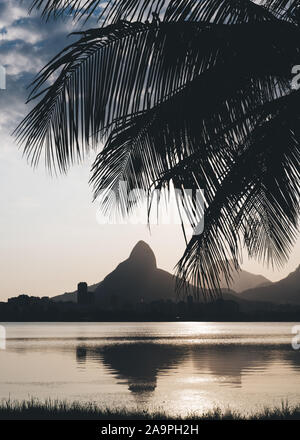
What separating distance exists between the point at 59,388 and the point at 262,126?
122ft

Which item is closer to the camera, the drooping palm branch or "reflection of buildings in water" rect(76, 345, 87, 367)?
the drooping palm branch

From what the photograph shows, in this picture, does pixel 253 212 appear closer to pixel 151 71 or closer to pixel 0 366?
pixel 151 71

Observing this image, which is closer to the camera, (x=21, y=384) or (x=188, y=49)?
(x=188, y=49)

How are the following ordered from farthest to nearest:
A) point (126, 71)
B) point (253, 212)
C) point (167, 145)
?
point (253, 212), point (167, 145), point (126, 71)

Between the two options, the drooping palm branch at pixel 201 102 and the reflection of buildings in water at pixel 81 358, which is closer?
the drooping palm branch at pixel 201 102

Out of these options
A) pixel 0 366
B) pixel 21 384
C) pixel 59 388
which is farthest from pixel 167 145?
pixel 0 366

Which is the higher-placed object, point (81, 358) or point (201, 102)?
point (201, 102)

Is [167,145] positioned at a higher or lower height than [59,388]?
higher

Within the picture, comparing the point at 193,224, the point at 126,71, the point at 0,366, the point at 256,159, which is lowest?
the point at 0,366

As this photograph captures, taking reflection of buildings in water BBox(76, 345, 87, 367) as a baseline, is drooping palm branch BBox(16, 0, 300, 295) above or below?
above

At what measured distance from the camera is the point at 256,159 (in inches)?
201

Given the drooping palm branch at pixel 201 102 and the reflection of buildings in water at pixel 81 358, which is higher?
the drooping palm branch at pixel 201 102

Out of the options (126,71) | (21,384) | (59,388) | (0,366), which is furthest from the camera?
(0,366)

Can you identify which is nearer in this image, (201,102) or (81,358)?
(201,102)
